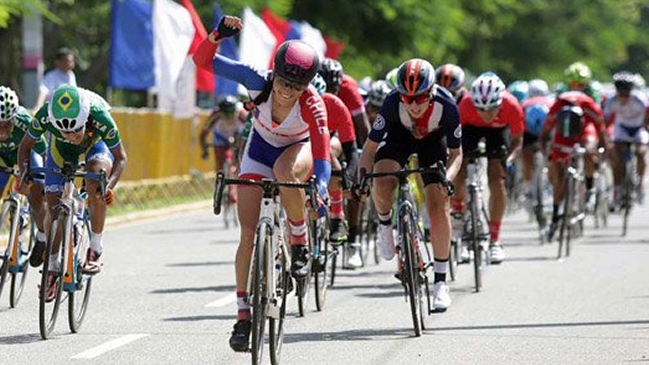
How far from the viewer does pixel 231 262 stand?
18.2 m

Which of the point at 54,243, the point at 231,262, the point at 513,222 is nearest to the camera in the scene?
the point at 54,243

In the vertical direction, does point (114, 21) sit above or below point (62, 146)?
above

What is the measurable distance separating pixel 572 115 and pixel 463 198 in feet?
13.3

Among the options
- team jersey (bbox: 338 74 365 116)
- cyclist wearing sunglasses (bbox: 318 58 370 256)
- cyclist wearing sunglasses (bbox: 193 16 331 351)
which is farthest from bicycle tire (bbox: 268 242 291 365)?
team jersey (bbox: 338 74 365 116)

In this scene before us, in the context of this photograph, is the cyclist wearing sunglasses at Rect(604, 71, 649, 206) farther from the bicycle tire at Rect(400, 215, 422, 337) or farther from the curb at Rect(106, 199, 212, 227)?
the bicycle tire at Rect(400, 215, 422, 337)

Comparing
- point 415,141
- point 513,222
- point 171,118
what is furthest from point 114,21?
point 415,141

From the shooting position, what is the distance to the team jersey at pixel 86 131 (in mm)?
11836

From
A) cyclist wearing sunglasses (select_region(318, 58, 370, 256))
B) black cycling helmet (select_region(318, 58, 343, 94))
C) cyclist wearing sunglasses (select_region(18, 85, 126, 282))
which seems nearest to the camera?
cyclist wearing sunglasses (select_region(18, 85, 126, 282))

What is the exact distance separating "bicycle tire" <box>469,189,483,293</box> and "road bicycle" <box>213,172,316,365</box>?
16.0 ft

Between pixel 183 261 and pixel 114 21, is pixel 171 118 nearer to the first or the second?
pixel 114 21

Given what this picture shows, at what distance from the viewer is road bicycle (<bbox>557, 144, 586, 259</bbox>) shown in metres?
19.1

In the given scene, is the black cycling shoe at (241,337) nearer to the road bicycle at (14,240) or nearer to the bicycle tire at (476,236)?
the road bicycle at (14,240)

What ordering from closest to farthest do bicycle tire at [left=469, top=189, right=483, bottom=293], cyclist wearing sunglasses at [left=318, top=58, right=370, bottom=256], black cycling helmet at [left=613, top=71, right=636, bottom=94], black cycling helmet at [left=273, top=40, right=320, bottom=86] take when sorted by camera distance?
1. black cycling helmet at [left=273, top=40, right=320, bottom=86]
2. bicycle tire at [left=469, top=189, right=483, bottom=293]
3. cyclist wearing sunglasses at [left=318, top=58, right=370, bottom=256]
4. black cycling helmet at [left=613, top=71, right=636, bottom=94]

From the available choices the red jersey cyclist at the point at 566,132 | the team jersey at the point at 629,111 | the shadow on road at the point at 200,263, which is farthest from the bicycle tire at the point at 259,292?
the team jersey at the point at 629,111
